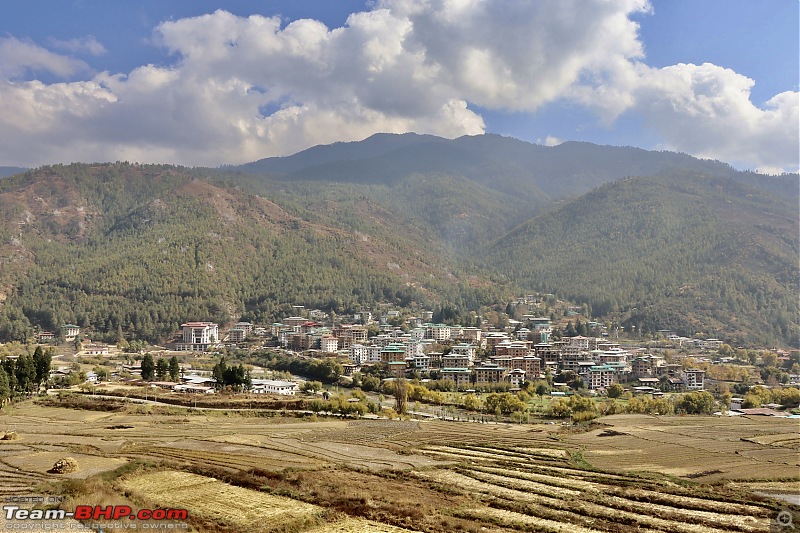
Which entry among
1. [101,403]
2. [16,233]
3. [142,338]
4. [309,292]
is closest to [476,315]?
[309,292]

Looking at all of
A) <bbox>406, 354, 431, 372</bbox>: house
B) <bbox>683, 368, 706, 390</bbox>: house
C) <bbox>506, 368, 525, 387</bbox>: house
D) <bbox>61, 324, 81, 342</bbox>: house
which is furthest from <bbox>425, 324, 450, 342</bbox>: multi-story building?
<bbox>61, 324, 81, 342</bbox>: house

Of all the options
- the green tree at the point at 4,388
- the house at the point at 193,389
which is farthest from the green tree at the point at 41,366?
the house at the point at 193,389

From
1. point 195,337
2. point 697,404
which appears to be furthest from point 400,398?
point 195,337

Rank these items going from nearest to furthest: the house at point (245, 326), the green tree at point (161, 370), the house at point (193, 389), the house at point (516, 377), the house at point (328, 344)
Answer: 1. the house at point (193, 389)
2. the green tree at point (161, 370)
3. the house at point (516, 377)
4. the house at point (328, 344)
5. the house at point (245, 326)

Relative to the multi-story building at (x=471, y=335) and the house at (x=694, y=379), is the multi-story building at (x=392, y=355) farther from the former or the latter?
the house at (x=694, y=379)

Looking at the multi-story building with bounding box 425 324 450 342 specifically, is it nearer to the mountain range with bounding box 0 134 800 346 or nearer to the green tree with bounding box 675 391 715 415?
the mountain range with bounding box 0 134 800 346

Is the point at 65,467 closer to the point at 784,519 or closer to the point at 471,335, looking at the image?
the point at 784,519
